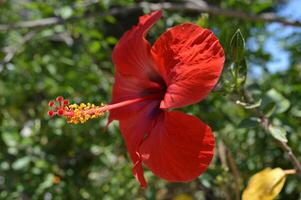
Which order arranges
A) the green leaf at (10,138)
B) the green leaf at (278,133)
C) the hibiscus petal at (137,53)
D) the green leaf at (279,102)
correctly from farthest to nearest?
the green leaf at (10,138) < the green leaf at (279,102) < the hibiscus petal at (137,53) < the green leaf at (278,133)

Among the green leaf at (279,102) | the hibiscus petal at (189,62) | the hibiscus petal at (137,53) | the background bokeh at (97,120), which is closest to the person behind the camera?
the hibiscus petal at (189,62)

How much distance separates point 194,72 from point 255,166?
83 centimetres

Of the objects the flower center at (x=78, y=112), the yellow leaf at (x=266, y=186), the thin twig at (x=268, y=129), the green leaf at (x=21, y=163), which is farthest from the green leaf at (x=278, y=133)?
the green leaf at (x=21, y=163)

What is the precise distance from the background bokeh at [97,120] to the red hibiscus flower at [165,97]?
326 mm

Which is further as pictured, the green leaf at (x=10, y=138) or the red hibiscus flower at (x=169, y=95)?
the green leaf at (x=10, y=138)

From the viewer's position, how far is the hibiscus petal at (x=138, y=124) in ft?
4.19

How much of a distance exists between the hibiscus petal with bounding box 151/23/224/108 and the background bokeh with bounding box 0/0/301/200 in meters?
0.40

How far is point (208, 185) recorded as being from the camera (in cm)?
166

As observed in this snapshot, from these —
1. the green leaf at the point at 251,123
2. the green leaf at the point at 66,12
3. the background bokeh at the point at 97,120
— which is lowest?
the background bokeh at the point at 97,120

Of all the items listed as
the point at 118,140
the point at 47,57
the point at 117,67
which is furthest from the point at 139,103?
the point at 47,57

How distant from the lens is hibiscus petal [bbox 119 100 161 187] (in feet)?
4.19

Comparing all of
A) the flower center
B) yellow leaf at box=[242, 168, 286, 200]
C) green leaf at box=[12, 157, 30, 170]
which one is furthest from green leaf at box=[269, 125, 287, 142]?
green leaf at box=[12, 157, 30, 170]

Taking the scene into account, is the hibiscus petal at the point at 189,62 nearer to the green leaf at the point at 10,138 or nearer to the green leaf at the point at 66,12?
the green leaf at the point at 66,12

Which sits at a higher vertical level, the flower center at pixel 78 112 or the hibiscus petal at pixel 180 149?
the flower center at pixel 78 112
